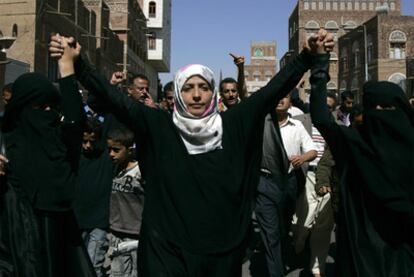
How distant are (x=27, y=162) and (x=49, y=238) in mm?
458

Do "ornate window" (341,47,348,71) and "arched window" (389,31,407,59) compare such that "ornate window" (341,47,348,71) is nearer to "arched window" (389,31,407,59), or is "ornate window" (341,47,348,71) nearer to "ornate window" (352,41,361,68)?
"ornate window" (352,41,361,68)

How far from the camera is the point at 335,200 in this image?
4043 millimetres

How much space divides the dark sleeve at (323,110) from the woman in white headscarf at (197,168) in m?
0.07

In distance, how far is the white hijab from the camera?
2.50m

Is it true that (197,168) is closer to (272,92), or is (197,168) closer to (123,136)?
(272,92)

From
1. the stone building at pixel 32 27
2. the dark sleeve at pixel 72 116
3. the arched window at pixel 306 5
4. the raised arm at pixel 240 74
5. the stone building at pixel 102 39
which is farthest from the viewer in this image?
the arched window at pixel 306 5

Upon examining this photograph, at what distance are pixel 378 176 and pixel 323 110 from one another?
1.47 ft

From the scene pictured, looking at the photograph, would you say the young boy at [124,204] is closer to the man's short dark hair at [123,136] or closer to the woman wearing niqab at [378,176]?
the man's short dark hair at [123,136]

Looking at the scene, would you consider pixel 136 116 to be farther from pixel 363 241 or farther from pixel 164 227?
pixel 363 241

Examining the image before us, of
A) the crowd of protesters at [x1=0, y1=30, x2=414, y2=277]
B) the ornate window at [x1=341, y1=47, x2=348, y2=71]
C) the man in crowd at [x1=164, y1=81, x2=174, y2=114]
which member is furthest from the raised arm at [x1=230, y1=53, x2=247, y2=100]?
the ornate window at [x1=341, y1=47, x2=348, y2=71]

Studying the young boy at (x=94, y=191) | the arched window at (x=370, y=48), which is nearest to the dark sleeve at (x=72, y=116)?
the young boy at (x=94, y=191)

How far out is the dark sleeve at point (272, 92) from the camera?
2590 mm

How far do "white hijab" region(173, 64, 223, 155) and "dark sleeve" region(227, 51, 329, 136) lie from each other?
123mm

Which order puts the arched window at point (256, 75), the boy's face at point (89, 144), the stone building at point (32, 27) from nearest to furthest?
the boy's face at point (89, 144) < the stone building at point (32, 27) < the arched window at point (256, 75)
